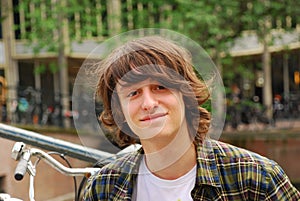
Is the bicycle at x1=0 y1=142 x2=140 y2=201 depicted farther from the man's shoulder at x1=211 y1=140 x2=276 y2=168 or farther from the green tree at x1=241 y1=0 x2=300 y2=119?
the green tree at x1=241 y1=0 x2=300 y2=119

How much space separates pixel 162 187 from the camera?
4.92ft

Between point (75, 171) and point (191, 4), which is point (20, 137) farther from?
point (191, 4)

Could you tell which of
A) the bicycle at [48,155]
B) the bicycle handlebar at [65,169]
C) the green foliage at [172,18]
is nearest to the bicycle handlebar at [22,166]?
the bicycle at [48,155]

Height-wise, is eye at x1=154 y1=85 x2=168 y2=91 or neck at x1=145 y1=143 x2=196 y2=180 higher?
eye at x1=154 y1=85 x2=168 y2=91

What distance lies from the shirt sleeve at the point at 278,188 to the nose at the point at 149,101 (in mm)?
362

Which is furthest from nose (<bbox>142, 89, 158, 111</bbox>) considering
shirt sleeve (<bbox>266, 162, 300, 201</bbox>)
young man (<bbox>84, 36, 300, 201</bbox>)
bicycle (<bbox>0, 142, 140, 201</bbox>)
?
bicycle (<bbox>0, 142, 140, 201</bbox>)

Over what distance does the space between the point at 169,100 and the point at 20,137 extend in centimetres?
151

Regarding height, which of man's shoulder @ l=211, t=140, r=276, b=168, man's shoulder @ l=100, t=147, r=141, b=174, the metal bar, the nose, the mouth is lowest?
the metal bar

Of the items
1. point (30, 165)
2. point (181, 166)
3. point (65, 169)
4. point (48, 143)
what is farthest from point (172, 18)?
point (181, 166)

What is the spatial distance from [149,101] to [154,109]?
0.02m

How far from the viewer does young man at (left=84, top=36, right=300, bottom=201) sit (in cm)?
141

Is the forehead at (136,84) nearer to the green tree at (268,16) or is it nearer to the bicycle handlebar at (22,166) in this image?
the bicycle handlebar at (22,166)

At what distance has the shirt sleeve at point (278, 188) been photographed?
1.43 metres

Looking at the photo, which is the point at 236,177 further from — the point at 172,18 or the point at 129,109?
the point at 172,18
